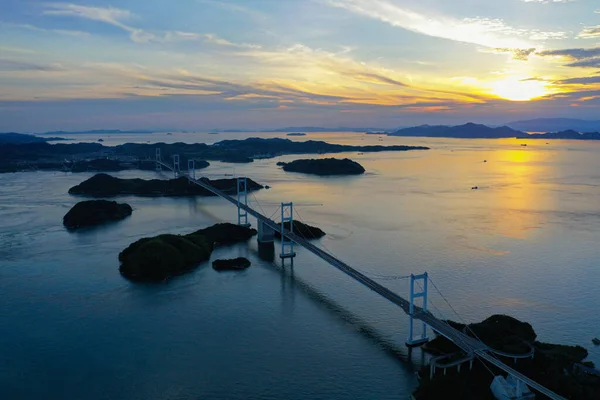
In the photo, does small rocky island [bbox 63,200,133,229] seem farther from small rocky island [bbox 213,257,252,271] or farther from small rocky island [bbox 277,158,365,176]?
small rocky island [bbox 277,158,365,176]

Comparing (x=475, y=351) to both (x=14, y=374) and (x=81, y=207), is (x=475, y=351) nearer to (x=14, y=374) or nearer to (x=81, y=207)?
(x=14, y=374)

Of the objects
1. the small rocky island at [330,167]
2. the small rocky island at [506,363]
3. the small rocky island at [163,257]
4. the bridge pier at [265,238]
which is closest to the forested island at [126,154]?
the small rocky island at [330,167]

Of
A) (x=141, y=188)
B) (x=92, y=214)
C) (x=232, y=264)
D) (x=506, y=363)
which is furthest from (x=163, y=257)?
(x=141, y=188)

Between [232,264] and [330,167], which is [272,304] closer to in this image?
[232,264]

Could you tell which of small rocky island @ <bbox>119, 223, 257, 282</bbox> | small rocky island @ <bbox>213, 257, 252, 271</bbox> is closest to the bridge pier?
small rocky island @ <bbox>119, 223, 257, 282</bbox>

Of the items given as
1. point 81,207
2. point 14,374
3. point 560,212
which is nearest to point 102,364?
point 14,374

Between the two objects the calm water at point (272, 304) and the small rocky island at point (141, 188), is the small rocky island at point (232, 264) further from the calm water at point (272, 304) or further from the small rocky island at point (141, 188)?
the small rocky island at point (141, 188)
